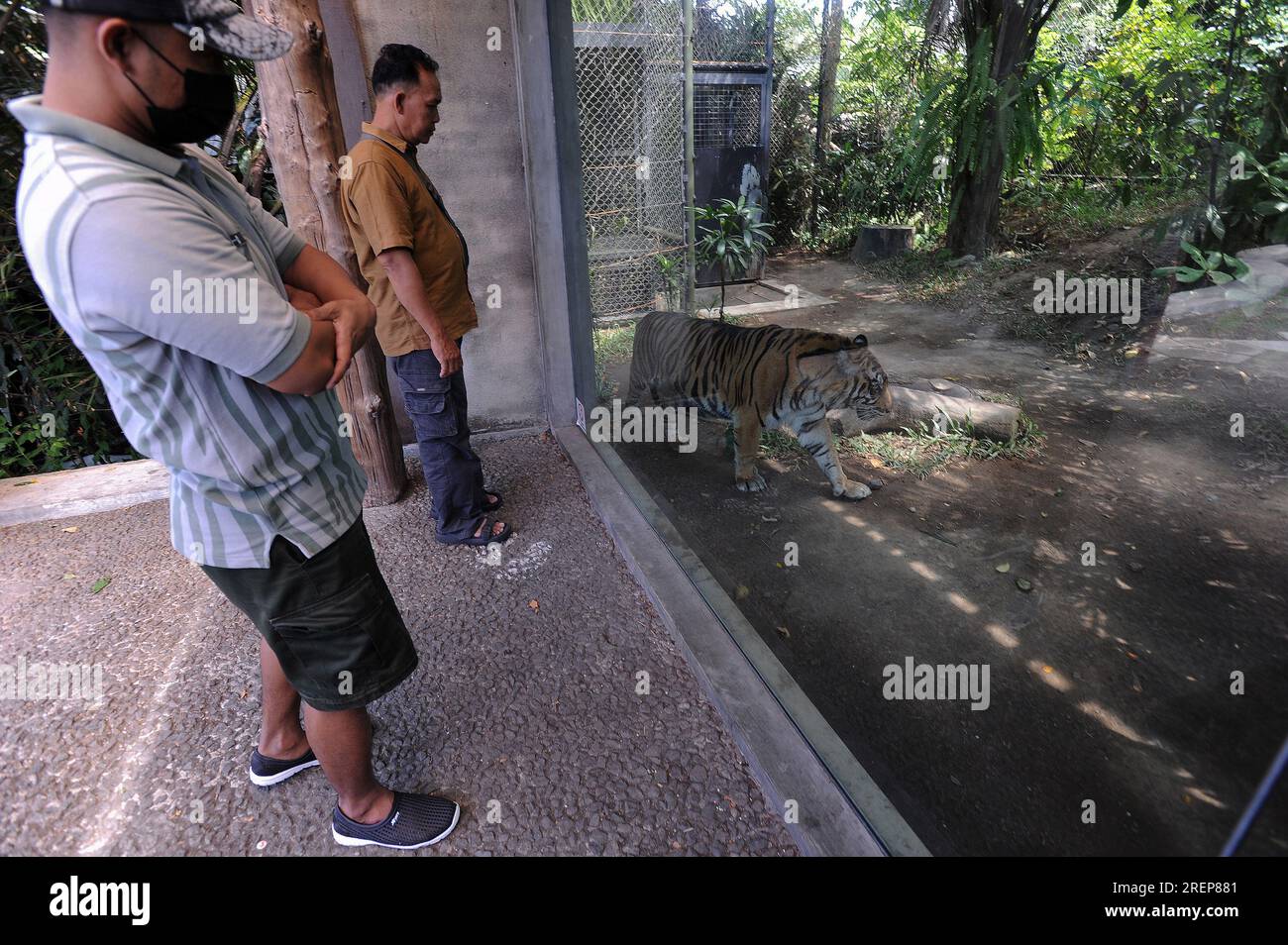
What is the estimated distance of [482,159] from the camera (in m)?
4.12

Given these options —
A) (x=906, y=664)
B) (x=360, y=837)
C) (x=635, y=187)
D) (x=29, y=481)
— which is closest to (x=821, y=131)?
(x=906, y=664)

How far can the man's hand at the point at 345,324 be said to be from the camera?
145 cm

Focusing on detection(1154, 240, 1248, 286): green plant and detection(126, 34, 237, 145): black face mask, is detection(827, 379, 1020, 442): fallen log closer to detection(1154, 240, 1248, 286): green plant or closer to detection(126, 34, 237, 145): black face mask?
detection(1154, 240, 1248, 286): green plant

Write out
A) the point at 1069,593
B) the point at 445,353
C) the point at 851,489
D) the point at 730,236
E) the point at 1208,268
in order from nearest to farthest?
the point at 1208,268 → the point at 1069,593 → the point at 851,489 → the point at 730,236 → the point at 445,353

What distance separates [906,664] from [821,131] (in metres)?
1.54

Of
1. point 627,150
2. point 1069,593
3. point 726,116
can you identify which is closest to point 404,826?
point 1069,593

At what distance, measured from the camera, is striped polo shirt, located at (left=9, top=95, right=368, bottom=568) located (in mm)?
1112

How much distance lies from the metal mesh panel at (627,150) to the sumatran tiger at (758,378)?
444 mm

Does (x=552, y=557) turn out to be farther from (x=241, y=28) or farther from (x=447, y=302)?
(x=241, y=28)
